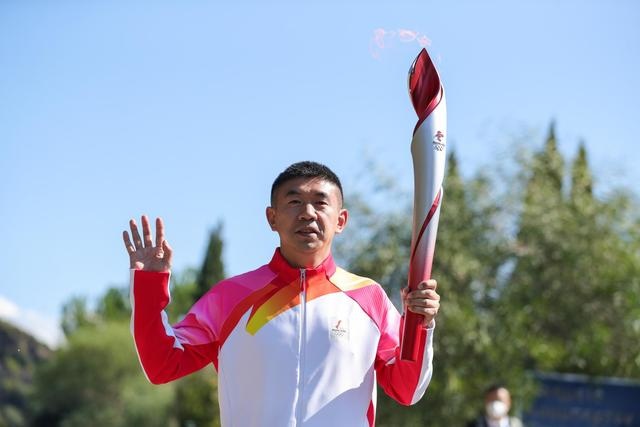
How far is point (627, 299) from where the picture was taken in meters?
12.2

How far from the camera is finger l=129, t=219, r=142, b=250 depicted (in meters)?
3.25

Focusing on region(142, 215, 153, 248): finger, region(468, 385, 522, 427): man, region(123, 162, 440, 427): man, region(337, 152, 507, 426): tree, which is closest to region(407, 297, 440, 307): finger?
region(123, 162, 440, 427): man

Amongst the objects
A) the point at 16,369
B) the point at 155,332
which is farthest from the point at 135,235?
the point at 16,369

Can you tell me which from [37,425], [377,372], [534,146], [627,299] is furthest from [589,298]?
[37,425]

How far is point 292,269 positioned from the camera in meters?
3.36

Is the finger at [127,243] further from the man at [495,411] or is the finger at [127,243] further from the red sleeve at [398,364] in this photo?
the man at [495,411]

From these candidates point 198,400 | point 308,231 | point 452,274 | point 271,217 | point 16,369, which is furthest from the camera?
point 16,369

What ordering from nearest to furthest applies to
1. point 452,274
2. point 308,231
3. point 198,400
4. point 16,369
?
point 308,231
point 452,274
point 198,400
point 16,369

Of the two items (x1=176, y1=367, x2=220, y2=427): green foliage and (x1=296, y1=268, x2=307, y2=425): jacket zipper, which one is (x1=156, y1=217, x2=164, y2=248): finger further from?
(x1=176, y1=367, x2=220, y2=427): green foliage

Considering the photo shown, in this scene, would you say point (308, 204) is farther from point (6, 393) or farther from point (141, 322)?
point (6, 393)

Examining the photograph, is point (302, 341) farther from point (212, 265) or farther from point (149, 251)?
point (212, 265)

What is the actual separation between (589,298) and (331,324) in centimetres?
987

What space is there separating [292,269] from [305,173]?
1.10 ft

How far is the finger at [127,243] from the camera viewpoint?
128 inches
